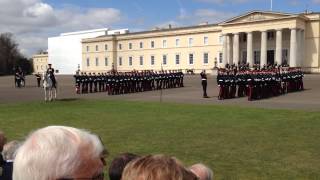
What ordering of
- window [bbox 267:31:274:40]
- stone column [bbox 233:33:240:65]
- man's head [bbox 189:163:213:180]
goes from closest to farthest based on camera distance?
man's head [bbox 189:163:213:180], window [bbox 267:31:274:40], stone column [bbox 233:33:240:65]

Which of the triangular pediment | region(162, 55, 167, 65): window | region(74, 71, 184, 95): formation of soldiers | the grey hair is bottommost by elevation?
region(74, 71, 184, 95): formation of soldiers

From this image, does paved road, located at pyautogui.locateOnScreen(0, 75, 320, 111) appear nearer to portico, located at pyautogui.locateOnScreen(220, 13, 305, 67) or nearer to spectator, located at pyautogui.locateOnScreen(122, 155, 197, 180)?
spectator, located at pyautogui.locateOnScreen(122, 155, 197, 180)

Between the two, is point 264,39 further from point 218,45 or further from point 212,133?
point 212,133

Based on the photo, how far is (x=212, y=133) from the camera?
13398mm

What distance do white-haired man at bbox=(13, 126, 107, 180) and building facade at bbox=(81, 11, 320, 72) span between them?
3130 inches

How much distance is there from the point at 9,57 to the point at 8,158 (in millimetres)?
133223

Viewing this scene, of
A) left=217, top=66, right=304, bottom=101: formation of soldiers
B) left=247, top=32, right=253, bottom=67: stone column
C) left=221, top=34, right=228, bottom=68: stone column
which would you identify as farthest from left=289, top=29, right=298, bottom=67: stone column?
left=217, top=66, right=304, bottom=101: formation of soldiers

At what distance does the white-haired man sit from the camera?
2314 mm

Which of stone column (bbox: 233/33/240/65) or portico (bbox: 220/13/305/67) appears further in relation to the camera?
stone column (bbox: 233/33/240/65)

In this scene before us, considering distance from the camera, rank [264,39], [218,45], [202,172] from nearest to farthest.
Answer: [202,172]
[264,39]
[218,45]

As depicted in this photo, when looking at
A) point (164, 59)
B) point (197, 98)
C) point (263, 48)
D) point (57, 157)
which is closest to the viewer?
point (57, 157)

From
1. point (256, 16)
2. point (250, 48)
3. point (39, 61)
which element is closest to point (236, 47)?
point (250, 48)

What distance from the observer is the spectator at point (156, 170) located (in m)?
2.19

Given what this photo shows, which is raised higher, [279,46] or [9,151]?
[279,46]
